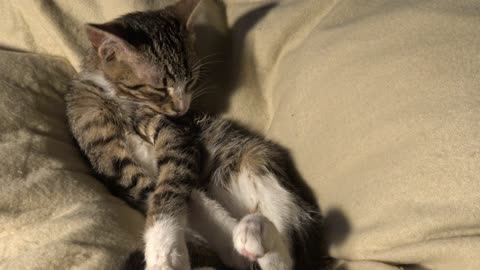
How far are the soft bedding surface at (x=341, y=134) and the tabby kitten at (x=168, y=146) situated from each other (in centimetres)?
7

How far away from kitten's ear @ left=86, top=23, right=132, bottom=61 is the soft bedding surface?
0.87ft

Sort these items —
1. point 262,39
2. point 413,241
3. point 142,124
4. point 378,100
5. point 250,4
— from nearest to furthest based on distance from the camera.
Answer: point 413,241
point 378,100
point 142,124
point 262,39
point 250,4

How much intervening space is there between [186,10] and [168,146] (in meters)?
0.45

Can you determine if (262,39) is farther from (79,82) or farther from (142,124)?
(79,82)

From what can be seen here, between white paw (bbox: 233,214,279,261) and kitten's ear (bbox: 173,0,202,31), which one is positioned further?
kitten's ear (bbox: 173,0,202,31)

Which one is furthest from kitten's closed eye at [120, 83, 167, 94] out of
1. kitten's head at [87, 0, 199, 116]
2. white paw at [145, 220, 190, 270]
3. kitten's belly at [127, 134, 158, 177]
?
white paw at [145, 220, 190, 270]

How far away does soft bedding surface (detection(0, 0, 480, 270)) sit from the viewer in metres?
0.85

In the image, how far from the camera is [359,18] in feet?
3.95

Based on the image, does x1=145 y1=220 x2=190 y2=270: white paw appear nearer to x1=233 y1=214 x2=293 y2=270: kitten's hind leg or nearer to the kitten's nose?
x1=233 y1=214 x2=293 y2=270: kitten's hind leg

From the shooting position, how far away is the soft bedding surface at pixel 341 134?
854 mm

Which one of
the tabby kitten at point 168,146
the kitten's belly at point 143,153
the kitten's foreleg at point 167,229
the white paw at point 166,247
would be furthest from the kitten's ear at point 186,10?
the white paw at point 166,247

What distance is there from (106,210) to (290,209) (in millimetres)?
467

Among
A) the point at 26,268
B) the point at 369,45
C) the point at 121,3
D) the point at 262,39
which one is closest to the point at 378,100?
the point at 369,45

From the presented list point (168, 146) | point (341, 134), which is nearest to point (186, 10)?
point (168, 146)
